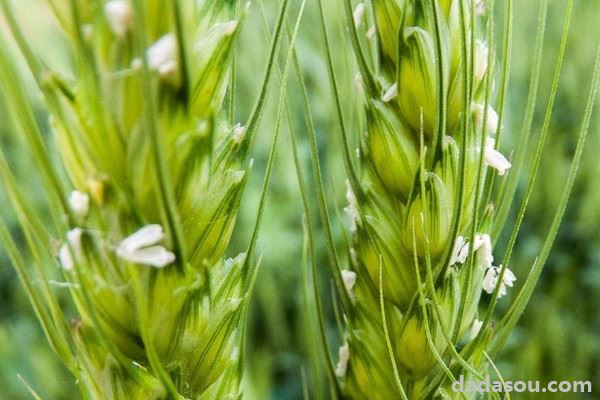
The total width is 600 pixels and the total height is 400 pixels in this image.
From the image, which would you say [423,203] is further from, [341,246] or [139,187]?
[341,246]

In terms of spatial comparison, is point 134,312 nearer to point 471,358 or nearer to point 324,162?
point 471,358

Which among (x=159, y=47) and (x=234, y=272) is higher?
(x=159, y=47)

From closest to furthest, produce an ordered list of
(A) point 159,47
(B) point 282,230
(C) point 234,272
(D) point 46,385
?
1. (A) point 159,47
2. (C) point 234,272
3. (D) point 46,385
4. (B) point 282,230

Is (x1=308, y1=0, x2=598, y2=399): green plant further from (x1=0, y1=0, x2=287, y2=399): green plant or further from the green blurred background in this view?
the green blurred background

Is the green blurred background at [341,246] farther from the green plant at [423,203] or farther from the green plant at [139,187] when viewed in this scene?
the green plant at [139,187]

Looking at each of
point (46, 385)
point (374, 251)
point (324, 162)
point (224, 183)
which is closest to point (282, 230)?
point (324, 162)

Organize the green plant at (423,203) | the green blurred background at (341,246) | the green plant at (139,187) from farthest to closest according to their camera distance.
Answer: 1. the green blurred background at (341,246)
2. the green plant at (423,203)
3. the green plant at (139,187)

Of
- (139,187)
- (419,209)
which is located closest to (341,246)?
(419,209)

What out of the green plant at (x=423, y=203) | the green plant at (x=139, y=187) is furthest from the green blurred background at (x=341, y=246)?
the green plant at (x=139, y=187)
